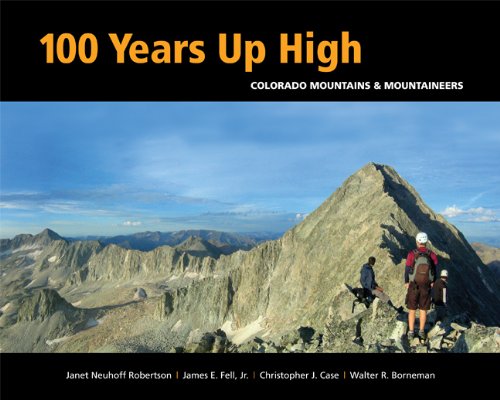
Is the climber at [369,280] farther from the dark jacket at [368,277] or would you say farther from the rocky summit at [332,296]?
the rocky summit at [332,296]

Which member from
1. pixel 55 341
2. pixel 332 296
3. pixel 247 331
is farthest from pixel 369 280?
pixel 55 341

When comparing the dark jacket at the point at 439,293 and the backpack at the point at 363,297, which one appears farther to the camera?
the backpack at the point at 363,297

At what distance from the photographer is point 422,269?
15570 mm

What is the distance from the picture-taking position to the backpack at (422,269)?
50.9 feet

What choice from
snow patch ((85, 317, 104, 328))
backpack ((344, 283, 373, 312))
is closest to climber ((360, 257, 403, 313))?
backpack ((344, 283, 373, 312))

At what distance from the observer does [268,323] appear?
6869 centimetres

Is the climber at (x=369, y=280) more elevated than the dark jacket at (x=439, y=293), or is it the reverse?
the climber at (x=369, y=280)

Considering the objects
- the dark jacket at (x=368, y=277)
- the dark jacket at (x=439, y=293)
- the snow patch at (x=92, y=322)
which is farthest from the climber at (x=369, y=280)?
the snow patch at (x=92, y=322)

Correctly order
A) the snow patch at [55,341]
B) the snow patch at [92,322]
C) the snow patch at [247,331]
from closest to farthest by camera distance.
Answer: the snow patch at [247,331] < the snow patch at [55,341] < the snow patch at [92,322]

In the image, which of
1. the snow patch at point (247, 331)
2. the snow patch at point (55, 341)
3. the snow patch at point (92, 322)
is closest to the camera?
the snow patch at point (247, 331)
